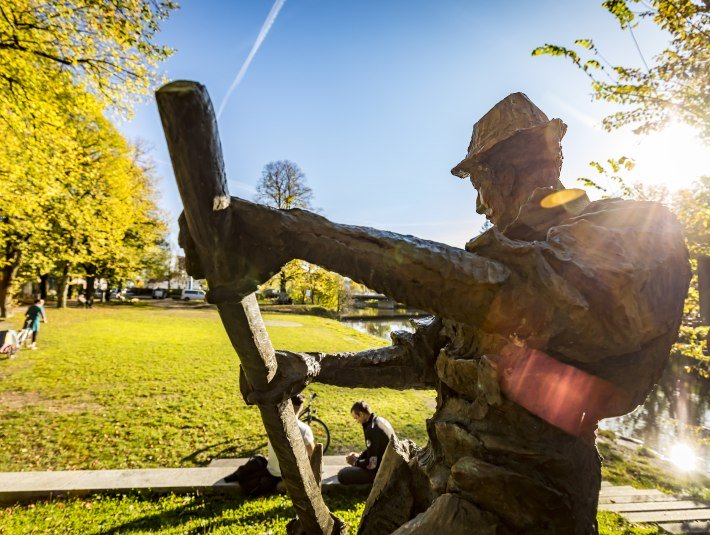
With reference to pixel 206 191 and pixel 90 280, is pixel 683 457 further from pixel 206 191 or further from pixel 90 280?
pixel 90 280

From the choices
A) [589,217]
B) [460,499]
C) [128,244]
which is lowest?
[460,499]

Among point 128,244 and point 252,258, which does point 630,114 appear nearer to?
point 252,258

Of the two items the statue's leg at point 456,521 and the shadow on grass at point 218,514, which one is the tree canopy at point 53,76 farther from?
the statue's leg at point 456,521

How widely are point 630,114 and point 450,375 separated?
7571 mm

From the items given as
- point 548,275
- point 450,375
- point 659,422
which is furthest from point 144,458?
point 659,422

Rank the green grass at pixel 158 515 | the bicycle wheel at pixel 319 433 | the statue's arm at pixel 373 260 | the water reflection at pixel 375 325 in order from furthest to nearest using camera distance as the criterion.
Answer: the water reflection at pixel 375 325 → the bicycle wheel at pixel 319 433 → the green grass at pixel 158 515 → the statue's arm at pixel 373 260

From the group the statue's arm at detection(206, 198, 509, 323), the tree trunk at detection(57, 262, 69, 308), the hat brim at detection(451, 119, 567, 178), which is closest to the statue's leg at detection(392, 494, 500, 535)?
the statue's arm at detection(206, 198, 509, 323)

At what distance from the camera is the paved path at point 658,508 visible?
522 centimetres

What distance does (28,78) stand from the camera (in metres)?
8.03

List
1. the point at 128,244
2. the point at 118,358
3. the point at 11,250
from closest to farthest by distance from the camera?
the point at 118,358
the point at 11,250
the point at 128,244

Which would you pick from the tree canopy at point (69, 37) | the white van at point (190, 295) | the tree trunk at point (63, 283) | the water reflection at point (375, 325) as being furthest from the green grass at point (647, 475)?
the white van at point (190, 295)

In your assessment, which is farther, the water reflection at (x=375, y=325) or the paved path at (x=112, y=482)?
the water reflection at (x=375, y=325)

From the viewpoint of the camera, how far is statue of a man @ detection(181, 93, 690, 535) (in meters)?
1.11

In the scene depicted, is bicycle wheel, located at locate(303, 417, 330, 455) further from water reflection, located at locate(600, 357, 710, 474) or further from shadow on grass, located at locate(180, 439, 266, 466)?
water reflection, located at locate(600, 357, 710, 474)
